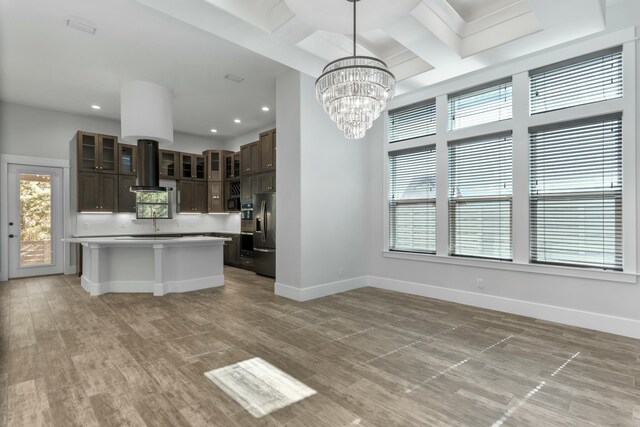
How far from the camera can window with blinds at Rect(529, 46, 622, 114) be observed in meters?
3.49

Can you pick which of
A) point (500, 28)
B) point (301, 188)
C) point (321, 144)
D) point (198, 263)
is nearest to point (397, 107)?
point (321, 144)

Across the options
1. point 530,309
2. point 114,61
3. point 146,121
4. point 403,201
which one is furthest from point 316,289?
point 114,61

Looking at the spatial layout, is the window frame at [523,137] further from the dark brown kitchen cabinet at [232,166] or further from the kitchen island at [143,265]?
the dark brown kitchen cabinet at [232,166]

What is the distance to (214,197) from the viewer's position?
28.1 ft

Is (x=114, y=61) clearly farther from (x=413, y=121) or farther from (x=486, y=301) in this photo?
(x=486, y=301)

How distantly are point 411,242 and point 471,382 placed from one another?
3052mm

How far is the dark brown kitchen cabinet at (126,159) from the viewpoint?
708cm

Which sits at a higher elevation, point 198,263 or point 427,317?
point 198,263

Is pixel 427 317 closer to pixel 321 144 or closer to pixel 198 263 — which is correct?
pixel 321 144

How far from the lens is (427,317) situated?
3.97 metres

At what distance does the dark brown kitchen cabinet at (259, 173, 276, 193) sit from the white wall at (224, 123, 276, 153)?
1.80 metres

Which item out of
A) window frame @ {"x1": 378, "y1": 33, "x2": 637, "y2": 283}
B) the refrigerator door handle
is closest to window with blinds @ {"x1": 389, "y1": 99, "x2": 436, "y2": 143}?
window frame @ {"x1": 378, "y1": 33, "x2": 637, "y2": 283}

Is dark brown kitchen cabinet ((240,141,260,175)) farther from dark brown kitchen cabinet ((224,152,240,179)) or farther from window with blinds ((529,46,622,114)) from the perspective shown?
window with blinds ((529,46,622,114))

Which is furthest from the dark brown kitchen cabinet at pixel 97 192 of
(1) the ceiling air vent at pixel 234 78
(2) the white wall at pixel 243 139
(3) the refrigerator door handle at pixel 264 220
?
(1) the ceiling air vent at pixel 234 78
